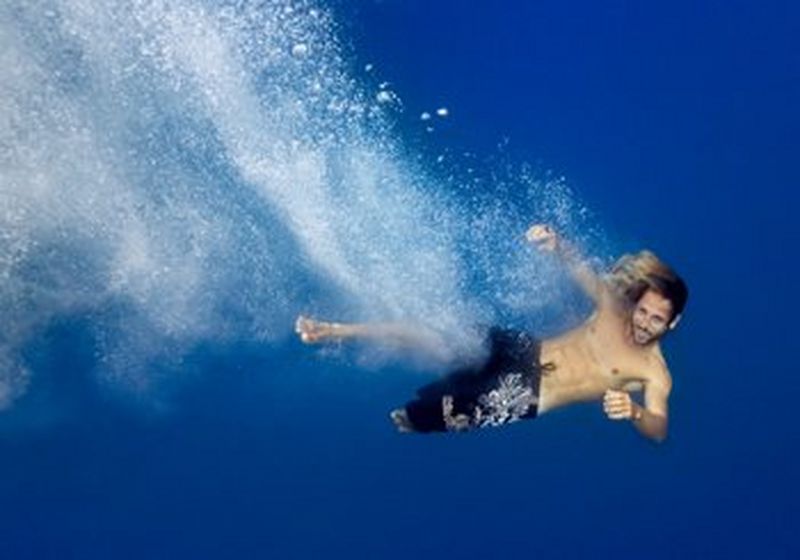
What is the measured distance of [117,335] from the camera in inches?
483

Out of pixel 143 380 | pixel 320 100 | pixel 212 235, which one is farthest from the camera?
pixel 143 380

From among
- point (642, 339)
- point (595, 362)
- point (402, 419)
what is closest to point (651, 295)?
point (642, 339)

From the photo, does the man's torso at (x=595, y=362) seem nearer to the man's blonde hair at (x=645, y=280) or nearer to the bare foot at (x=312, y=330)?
the man's blonde hair at (x=645, y=280)

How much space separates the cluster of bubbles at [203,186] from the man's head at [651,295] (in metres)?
2.06

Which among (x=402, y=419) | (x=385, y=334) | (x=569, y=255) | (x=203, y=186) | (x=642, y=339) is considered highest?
(x=203, y=186)

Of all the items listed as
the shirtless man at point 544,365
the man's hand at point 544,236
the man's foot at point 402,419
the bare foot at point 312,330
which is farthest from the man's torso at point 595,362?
the bare foot at point 312,330

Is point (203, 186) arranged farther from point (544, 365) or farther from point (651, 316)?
point (651, 316)

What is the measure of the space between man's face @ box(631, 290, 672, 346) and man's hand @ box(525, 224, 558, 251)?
752mm

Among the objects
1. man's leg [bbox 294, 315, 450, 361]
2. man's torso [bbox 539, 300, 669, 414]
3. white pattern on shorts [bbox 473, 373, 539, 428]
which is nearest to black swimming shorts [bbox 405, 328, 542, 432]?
white pattern on shorts [bbox 473, 373, 539, 428]

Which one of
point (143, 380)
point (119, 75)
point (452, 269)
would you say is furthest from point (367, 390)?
point (119, 75)

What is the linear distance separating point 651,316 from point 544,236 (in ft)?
3.07

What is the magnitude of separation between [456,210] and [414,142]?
2460 millimetres

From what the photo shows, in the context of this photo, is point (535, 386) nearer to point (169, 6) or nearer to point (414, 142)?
point (169, 6)

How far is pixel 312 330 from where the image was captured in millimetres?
6207
